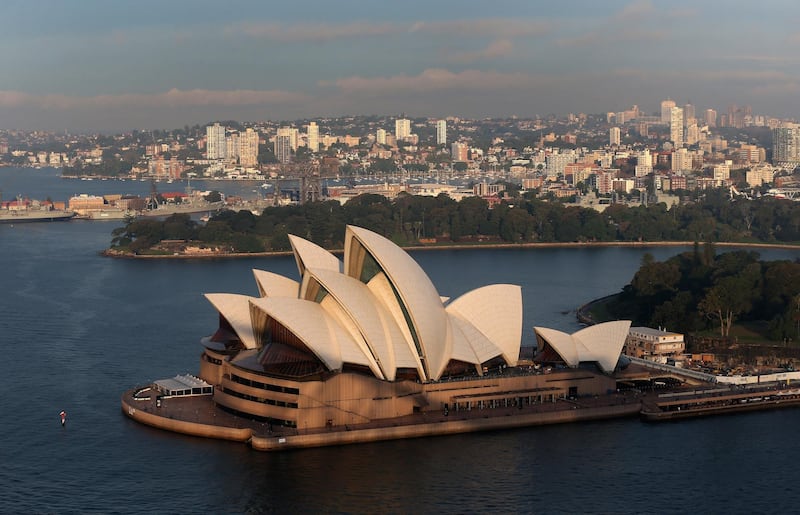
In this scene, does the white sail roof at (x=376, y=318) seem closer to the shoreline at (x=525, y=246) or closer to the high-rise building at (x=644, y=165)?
the shoreline at (x=525, y=246)

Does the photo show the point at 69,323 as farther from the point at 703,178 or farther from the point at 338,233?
the point at 703,178

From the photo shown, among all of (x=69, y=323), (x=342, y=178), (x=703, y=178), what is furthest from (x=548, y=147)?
(x=69, y=323)

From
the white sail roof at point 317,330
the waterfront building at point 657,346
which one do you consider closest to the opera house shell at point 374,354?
the white sail roof at point 317,330

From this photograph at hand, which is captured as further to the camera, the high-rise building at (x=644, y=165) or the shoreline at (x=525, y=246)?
the high-rise building at (x=644, y=165)

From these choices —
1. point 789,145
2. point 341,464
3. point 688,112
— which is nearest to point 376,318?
point 341,464

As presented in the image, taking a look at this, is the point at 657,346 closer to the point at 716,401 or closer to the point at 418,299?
the point at 716,401

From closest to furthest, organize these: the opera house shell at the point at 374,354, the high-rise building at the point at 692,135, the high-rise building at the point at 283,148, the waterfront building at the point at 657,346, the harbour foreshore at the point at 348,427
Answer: the harbour foreshore at the point at 348,427
the opera house shell at the point at 374,354
the waterfront building at the point at 657,346
the high-rise building at the point at 283,148
the high-rise building at the point at 692,135

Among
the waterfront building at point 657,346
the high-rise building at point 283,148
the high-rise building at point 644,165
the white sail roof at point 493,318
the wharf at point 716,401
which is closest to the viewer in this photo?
the wharf at point 716,401
